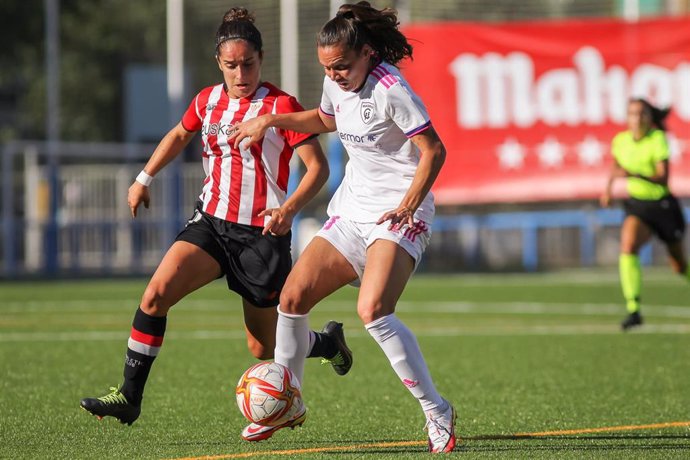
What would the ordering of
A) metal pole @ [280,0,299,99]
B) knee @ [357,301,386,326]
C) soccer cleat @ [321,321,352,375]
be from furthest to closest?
1. metal pole @ [280,0,299,99]
2. soccer cleat @ [321,321,352,375]
3. knee @ [357,301,386,326]

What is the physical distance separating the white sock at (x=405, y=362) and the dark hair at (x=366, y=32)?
51.8 inches

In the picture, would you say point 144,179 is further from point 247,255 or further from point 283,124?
point 283,124

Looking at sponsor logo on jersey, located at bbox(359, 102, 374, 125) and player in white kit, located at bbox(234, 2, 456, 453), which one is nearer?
player in white kit, located at bbox(234, 2, 456, 453)

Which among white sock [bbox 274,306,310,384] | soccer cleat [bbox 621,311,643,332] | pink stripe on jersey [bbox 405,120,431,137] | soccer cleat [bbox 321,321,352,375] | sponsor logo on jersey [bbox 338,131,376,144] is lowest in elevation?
soccer cleat [bbox 621,311,643,332]

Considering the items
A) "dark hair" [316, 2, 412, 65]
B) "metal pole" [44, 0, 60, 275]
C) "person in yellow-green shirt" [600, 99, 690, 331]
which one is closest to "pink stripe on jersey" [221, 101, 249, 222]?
"dark hair" [316, 2, 412, 65]

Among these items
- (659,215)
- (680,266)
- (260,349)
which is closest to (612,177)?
(659,215)

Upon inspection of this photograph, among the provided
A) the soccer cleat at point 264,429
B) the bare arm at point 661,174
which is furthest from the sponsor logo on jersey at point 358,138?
the bare arm at point 661,174

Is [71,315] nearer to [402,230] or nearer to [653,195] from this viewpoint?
[653,195]

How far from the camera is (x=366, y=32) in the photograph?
6.49 meters

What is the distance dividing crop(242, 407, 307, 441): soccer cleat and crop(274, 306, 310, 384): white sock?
0.32 m

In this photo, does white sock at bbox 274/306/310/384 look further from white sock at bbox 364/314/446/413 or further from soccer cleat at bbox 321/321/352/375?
soccer cleat at bbox 321/321/352/375

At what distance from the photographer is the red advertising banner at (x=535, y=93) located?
24734 millimetres

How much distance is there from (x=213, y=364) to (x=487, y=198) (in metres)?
14.9

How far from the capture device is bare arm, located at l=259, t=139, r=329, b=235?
6.79m
